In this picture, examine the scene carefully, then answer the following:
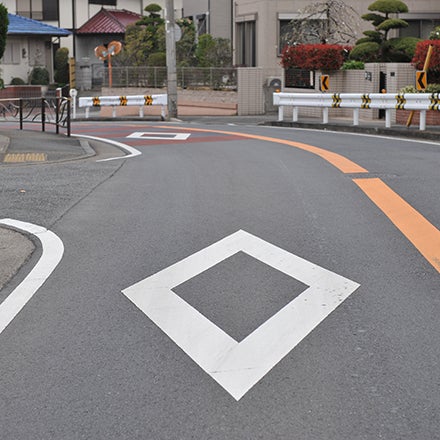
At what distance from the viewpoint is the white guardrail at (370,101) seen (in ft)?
69.9

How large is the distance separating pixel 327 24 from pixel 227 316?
32602mm

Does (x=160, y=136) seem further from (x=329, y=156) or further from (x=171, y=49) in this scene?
(x=171, y=49)

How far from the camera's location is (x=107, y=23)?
5725 centimetres

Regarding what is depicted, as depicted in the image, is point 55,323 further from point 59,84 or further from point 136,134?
point 59,84

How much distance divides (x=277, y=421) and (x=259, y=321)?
159cm

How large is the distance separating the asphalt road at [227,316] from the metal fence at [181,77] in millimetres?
25837

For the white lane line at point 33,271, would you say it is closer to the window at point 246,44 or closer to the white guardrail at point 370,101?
the white guardrail at point 370,101

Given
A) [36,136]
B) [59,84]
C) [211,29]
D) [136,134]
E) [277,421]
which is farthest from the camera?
[59,84]

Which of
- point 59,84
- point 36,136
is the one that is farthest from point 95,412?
point 59,84

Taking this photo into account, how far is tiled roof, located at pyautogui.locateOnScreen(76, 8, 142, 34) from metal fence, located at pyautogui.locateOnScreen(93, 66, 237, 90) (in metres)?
15.6

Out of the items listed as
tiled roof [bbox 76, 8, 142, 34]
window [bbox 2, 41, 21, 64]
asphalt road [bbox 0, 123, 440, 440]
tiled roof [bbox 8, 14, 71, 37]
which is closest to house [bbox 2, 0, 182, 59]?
tiled roof [bbox 76, 8, 142, 34]

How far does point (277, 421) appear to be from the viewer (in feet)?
13.8

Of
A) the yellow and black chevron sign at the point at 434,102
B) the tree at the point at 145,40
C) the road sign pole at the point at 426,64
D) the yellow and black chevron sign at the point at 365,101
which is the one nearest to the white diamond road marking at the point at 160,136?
the yellow and black chevron sign at the point at 365,101

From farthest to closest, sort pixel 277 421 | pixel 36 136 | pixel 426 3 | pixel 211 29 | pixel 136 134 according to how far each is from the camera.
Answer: pixel 211 29 → pixel 426 3 → pixel 136 134 → pixel 36 136 → pixel 277 421
